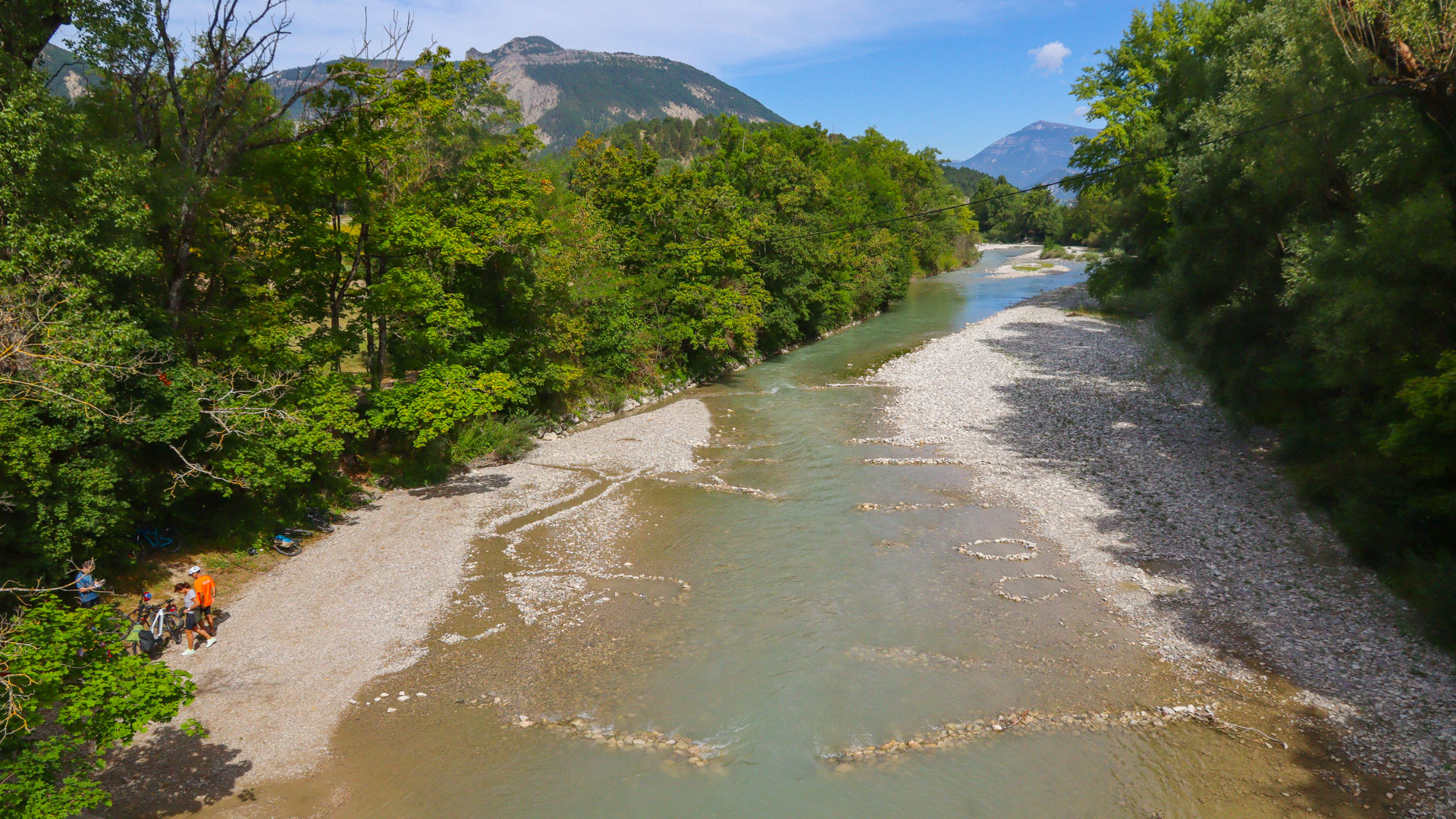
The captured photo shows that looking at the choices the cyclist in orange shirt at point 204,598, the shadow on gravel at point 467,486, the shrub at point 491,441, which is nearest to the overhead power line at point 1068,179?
the shrub at point 491,441

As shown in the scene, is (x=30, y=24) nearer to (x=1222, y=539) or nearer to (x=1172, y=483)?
(x=1222, y=539)

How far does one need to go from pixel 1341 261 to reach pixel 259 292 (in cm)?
2239

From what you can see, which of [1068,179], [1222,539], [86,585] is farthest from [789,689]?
[1068,179]

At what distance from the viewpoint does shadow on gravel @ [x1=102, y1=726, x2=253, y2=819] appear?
31.3 feet

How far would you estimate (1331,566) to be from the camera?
48.7 ft

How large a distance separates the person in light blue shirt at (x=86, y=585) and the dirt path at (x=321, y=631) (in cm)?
151

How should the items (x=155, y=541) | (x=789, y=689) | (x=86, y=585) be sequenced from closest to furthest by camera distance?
(x=86, y=585), (x=789, y=689), (x=155, y=541)

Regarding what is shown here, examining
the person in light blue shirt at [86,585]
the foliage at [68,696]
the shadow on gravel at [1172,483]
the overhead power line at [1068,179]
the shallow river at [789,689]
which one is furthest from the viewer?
the overhead power line at [1068,179]

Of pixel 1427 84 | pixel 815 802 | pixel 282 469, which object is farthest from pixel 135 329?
pixel 1427 84

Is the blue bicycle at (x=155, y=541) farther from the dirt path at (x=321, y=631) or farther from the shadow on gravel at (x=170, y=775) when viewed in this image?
the shadow on gravel at (x=170, y=775)

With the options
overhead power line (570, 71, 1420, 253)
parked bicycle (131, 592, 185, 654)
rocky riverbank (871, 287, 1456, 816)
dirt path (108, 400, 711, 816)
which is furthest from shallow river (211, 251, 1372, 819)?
overhead power line (570, 71, 1420, 253)

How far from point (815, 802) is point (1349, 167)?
16.3 metres

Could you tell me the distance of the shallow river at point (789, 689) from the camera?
9898mm

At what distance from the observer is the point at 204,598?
13117mm
